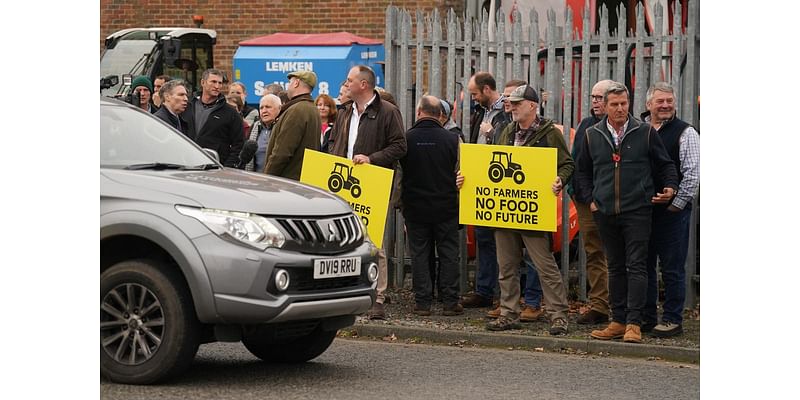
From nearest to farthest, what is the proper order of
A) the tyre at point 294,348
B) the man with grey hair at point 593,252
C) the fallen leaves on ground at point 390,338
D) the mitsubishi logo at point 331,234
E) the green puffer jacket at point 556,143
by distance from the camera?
1. the mitsubishi logo at point 331,234
2. the tyre at point 294,348
3. the fallen leaves on ground at point 390,338
4. the green puffer jacket at point 556,143
5. the man with grey hair at point 593,252

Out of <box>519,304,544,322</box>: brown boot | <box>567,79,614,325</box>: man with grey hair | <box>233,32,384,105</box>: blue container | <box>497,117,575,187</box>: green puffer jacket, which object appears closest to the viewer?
<box>497,117,575,187</box>: green puffer jacket

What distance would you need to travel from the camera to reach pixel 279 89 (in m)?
13.3

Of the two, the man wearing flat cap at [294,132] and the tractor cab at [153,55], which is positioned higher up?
the tractor cab at [153,55]

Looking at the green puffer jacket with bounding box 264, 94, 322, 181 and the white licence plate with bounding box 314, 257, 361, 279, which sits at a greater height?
the green puffer jacket with bounding box 264, 94, 322, 181

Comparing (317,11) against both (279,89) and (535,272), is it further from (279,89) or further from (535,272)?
(535,272)

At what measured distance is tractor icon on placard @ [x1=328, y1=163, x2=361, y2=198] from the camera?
10.8 meters

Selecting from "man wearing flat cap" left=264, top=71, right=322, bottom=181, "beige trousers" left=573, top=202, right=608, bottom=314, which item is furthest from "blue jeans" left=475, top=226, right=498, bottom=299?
"man wearing flat cap" left=264, top=71, right=322, bottom=181

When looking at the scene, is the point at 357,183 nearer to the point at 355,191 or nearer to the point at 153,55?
the point at 355,191

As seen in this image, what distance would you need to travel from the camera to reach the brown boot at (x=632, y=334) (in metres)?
9.66

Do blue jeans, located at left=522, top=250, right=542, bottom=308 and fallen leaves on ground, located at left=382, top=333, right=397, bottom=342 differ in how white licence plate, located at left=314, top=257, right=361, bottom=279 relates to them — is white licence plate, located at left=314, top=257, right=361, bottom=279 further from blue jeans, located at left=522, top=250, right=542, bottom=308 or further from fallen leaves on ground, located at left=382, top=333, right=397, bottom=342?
blue jeans, located at left=522, top=250, right=542, bottom=308

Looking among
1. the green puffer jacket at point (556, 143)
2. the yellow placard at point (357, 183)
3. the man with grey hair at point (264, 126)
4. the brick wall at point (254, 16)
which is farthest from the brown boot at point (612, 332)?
the brick wall at point (254, 16)

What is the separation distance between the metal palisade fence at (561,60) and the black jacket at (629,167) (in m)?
1.24

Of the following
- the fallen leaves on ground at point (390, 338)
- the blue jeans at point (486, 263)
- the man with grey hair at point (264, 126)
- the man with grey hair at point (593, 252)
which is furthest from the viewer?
the man with grey hair at point (264, 126)

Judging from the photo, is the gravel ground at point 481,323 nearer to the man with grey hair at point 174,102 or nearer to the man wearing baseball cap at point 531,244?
the man wearing baseball cap at point 531,244
